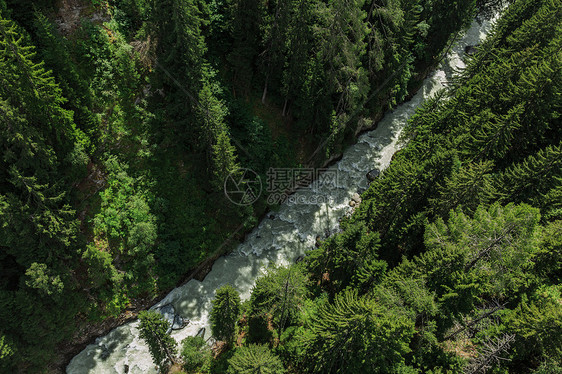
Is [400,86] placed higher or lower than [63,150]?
higher

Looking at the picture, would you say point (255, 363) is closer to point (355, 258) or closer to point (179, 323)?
point (355, 258)

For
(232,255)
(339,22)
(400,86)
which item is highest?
(339,22)

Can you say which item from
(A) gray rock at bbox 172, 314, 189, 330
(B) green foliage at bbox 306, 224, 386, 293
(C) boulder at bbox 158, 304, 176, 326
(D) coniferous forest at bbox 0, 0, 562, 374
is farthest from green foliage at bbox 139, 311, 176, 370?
(B) green foliage at bbox 306, 224, 386, 293

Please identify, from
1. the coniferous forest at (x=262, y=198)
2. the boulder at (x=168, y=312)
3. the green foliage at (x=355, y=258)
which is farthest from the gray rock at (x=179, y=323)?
the green foliage at (x=355, y=258)

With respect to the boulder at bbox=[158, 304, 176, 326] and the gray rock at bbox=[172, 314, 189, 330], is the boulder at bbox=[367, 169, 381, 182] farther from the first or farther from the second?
the boulder at bbox=[158, 304, 176, 326]

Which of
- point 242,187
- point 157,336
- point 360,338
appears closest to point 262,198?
point 242,187

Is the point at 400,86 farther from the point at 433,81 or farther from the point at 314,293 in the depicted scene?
the point at 314,293

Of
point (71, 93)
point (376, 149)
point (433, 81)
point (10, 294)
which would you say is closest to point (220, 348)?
point (10, 294)

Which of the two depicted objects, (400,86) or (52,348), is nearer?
(52,348)
